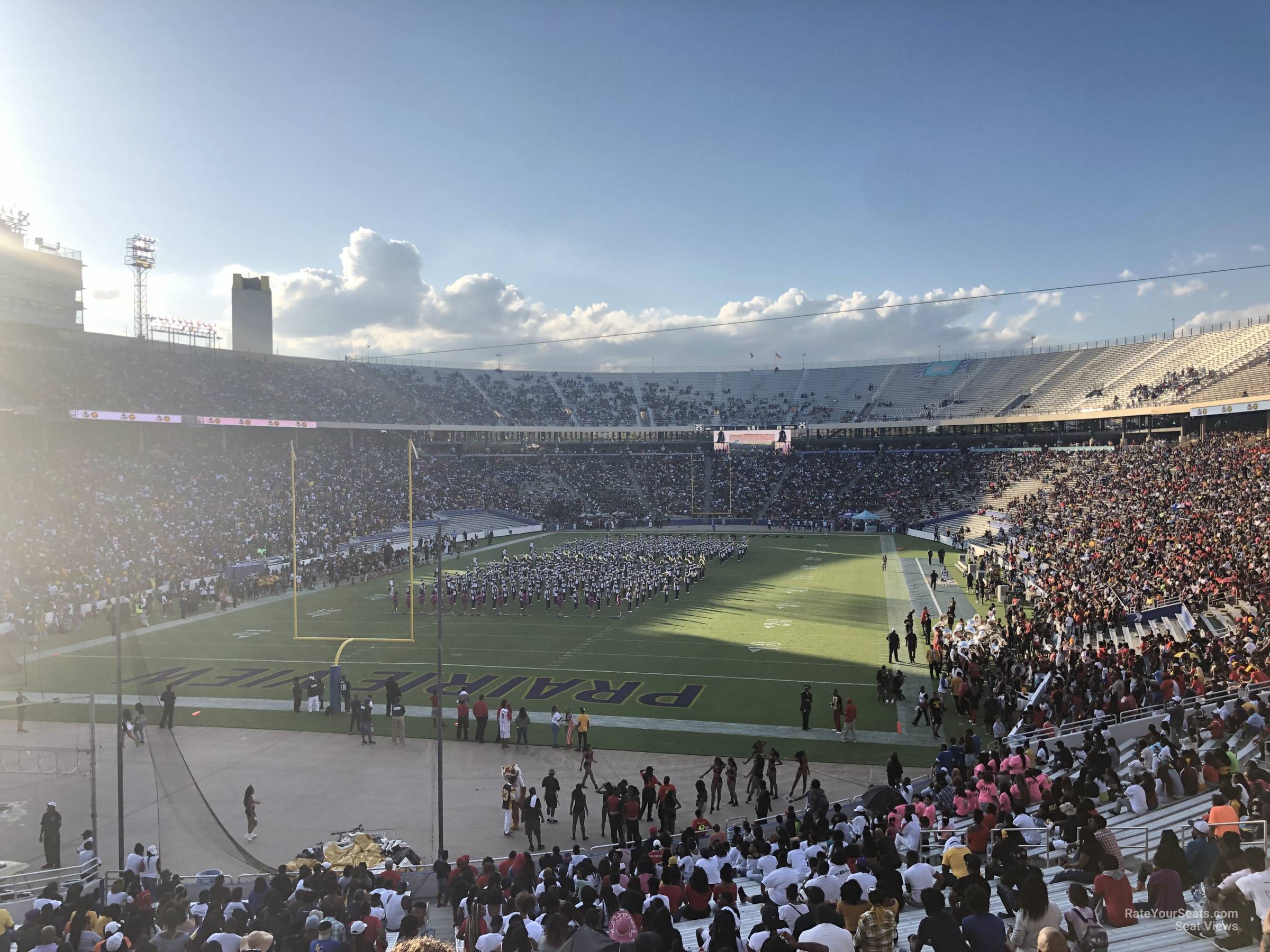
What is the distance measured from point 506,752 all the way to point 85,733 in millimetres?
9541

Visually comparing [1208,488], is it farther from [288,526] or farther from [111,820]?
[288,526]

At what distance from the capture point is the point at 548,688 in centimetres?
2011

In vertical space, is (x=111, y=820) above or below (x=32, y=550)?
below

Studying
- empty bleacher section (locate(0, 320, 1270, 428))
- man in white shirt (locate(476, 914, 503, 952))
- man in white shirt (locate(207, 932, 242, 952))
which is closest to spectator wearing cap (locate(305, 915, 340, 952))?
man in white shirt (locate(207, 932, 242, 952))

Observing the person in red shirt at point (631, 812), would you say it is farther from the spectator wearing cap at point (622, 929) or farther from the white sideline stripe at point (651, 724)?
the spectator wearing cap at point (622, 929)

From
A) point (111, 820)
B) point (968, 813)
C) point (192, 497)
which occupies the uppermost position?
point (192, 497)

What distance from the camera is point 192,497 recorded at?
42.3 m

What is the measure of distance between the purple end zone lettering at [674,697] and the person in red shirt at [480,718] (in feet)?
13.6

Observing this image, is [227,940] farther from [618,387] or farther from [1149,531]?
[618,387]

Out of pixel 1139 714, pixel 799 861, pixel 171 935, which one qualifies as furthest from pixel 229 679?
pixel 1139 714

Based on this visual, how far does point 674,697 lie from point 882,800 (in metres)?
9.15

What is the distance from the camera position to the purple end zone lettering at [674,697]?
18.7 metres

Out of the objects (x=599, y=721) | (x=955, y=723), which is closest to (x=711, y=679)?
(x=599, y=721)

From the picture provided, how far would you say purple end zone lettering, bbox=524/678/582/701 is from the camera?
19.4 m
